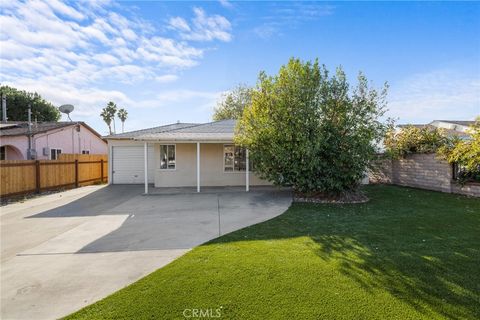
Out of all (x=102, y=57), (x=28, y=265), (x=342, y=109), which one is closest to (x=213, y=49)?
(x=102, y=57)

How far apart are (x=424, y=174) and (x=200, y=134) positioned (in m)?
11.0

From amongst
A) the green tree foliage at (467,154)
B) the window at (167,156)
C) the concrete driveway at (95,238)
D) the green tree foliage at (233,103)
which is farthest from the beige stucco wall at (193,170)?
the green tree foliage at (233,103)

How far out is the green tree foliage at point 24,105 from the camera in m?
29.5

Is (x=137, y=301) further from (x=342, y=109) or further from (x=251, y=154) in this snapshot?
(x=342, y=109)

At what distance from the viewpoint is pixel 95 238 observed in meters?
5.38

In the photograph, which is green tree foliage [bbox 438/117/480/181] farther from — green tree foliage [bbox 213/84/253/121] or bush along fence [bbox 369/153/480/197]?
green tree foliage [bbox 213/84/253/121]

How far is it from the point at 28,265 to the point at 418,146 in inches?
583

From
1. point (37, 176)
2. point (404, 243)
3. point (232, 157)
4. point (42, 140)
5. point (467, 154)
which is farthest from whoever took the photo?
point (42, 140)

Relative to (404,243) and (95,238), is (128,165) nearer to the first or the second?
(95,238)

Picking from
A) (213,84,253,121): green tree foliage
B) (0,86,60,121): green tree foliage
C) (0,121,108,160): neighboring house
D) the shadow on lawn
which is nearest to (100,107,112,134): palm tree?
(0,86,60,121): green tree foliage

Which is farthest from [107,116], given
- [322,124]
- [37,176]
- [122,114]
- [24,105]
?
[322,124]

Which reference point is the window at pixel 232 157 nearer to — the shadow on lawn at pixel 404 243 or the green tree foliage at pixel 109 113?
the shadow on lawn at pixel 404 243

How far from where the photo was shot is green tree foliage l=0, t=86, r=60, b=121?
29455mm

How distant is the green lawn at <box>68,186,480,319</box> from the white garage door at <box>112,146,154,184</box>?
36.8ft
